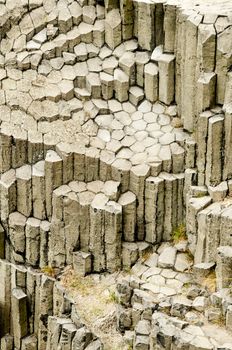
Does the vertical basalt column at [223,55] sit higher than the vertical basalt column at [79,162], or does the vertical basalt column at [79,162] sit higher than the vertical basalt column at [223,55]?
the vertical basalt column at [223,55]

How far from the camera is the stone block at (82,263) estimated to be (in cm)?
1664

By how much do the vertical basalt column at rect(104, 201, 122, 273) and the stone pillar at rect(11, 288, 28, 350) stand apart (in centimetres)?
161

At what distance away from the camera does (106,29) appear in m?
17.6

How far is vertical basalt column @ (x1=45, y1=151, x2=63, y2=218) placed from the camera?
54.3 ft

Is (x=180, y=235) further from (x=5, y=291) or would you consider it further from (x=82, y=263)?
(x=5, y=291)

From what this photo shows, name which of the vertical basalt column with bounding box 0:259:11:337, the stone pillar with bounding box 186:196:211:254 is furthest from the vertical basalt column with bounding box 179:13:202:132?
the vertical basalt column with bounding box 0:259:11:337

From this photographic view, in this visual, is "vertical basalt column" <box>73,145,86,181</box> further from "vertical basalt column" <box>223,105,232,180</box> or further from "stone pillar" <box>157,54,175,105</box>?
"vertical basalt column" <box>223,105,232,180</box>

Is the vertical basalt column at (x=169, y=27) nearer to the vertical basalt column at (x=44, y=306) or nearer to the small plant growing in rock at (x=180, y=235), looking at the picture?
the small plant growing in rock at (x=180, y=235)

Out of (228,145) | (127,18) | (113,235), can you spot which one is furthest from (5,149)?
(228,145)

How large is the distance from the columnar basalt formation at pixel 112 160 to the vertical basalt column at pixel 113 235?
0.08 feet

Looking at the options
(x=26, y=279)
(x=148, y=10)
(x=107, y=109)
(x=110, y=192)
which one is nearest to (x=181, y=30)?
(x=148, y=10)

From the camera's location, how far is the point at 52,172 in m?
16.6

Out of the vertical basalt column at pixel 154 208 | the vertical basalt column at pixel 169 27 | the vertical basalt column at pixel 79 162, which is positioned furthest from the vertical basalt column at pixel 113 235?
the vertical basalt column at pixel 169 27

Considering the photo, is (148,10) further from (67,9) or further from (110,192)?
(110,192)
